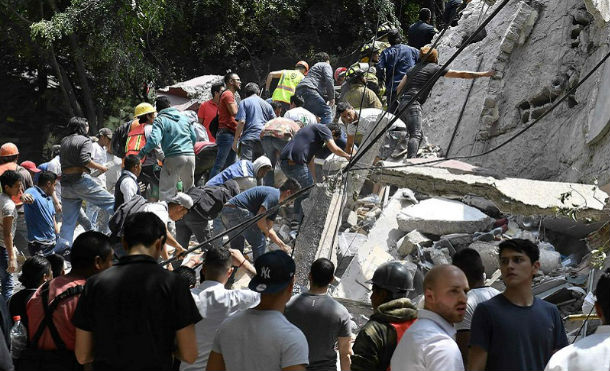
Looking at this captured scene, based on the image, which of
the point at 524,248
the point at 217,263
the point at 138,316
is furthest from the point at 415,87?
the point at 138,316

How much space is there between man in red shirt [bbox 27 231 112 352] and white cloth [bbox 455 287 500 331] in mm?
1909

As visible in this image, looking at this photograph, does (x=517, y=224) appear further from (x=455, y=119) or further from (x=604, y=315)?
(x=604, y=315)

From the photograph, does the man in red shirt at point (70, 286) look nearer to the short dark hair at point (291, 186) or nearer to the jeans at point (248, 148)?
the short dark hair at point (291, 186)

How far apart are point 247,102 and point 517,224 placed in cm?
358

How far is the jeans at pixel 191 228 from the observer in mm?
8609

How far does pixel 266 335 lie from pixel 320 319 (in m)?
0.98

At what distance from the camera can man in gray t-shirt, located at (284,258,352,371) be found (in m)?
5.02

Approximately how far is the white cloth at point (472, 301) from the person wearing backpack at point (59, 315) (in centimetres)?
195

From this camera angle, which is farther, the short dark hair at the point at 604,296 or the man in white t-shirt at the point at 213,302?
the man in white t-shirt at the point at 213,302

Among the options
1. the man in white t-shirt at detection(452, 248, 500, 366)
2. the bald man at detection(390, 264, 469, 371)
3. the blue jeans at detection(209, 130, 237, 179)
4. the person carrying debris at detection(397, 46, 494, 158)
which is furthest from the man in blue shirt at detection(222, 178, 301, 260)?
the bald man at detection(390, 264, 469, 371)

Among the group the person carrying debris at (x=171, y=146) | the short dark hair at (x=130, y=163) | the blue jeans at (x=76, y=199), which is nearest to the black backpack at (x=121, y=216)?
the short dark hair at (x=130, y=163)

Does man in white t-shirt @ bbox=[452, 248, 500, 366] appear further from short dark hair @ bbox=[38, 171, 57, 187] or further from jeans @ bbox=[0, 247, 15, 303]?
short dark hair @ bbox=[38, 171, 57, 187]

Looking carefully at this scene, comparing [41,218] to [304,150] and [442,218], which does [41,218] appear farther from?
[442,218]

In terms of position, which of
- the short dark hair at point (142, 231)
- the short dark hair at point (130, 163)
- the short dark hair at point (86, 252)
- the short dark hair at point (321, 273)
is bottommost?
the short dark hair at point (130, 163)
